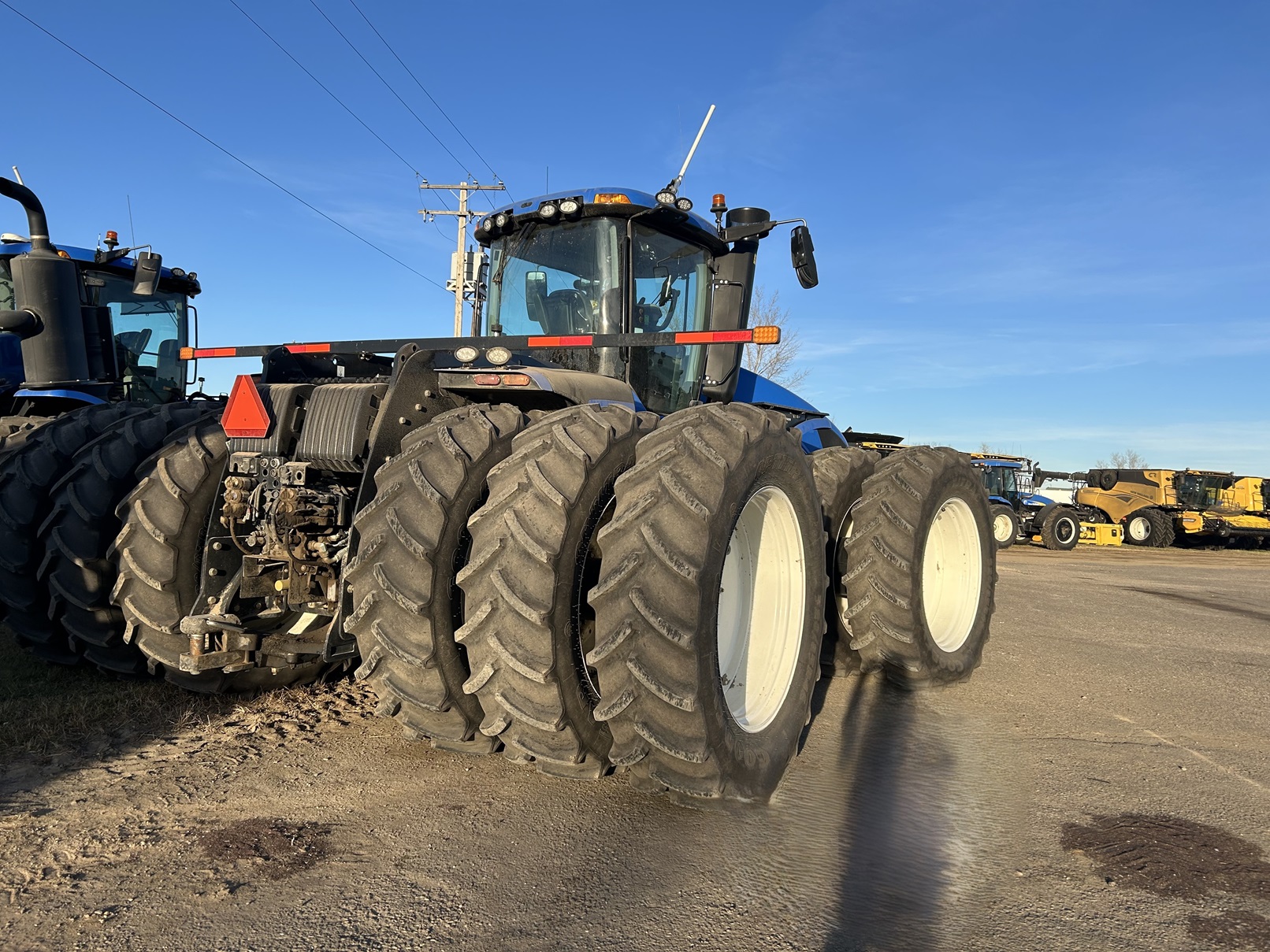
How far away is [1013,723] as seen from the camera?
474 cm

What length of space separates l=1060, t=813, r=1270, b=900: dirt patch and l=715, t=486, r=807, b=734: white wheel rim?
126cm

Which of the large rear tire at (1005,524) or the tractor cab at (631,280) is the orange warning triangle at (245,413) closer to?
the tractor cab at (631,280)

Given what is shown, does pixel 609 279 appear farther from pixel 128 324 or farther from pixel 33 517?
pixel 128 324

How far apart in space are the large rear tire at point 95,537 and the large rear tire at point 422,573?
1957mm

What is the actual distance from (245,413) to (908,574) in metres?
3.50

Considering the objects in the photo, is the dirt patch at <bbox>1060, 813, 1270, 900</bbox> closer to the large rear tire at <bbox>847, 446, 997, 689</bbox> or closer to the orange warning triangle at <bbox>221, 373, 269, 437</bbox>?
the large rear tire at <bbox>847, 446, 997, 689</bbox>

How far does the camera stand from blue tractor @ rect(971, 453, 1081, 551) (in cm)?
2269

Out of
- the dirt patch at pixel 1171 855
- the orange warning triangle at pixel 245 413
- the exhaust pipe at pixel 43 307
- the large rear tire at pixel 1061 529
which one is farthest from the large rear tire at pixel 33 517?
the large rear tire at pixel 1061 529

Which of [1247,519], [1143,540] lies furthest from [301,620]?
[1247,519]

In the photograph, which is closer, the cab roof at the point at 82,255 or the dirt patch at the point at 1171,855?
the dirt patch at the point at 1171,855

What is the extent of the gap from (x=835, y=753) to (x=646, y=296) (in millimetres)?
2752

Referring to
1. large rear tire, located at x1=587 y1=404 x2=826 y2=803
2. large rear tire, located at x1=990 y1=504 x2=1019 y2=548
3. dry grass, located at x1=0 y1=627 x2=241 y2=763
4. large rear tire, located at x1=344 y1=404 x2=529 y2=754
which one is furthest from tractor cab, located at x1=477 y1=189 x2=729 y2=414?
large rear tire, located at x1=990 y1=504 x2=1019 y2=548

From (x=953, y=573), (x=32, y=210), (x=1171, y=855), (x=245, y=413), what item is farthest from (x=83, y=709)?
(x=953, y=573)

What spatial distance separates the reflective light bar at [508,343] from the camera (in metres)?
4.04
